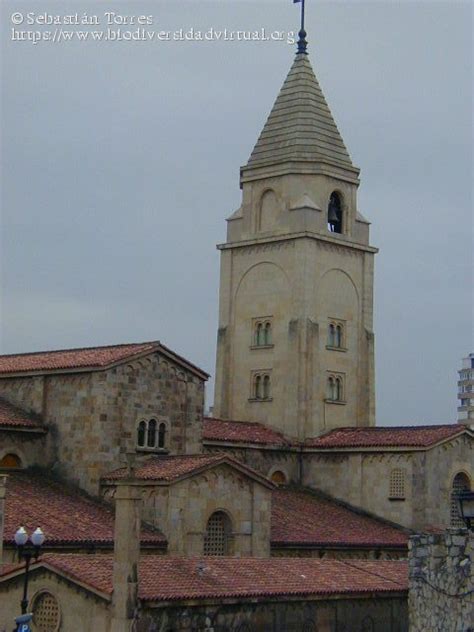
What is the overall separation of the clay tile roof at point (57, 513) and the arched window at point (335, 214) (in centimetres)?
2095

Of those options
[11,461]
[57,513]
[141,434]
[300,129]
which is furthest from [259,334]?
[57,513]

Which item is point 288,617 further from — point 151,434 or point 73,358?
point 73,358

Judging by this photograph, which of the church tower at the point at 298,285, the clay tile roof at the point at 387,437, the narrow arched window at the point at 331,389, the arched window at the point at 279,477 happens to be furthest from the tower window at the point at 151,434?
the narrow arched window at the point at 331,389

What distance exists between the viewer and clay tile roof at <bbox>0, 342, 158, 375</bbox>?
42062 mm

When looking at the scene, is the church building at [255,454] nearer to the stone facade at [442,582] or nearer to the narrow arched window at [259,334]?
the narrow arched window at [259,334]

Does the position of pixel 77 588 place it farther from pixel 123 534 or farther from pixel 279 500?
pixel 279 500

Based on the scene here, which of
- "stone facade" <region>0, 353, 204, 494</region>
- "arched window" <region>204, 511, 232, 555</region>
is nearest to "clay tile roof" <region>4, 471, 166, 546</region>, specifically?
"stone facade" <region>0, 353, 204, 494</region>

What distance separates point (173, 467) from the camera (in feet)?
132

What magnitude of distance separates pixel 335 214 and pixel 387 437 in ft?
37.6

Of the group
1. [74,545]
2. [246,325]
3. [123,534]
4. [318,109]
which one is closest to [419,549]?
[123,534]

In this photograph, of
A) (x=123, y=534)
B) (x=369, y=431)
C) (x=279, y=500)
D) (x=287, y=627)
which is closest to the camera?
(x=123, y=534)

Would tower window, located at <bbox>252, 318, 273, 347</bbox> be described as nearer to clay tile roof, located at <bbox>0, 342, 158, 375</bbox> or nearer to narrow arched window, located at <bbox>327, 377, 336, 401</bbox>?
narrow arched window, located at <bbox>327, 377, 336, 401</bbox>

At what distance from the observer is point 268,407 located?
55.4 m

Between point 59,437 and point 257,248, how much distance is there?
17601mm
